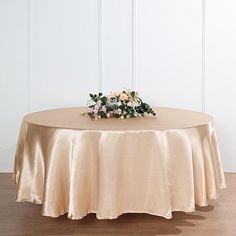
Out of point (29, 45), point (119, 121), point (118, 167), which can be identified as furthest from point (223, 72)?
point (118, 167)

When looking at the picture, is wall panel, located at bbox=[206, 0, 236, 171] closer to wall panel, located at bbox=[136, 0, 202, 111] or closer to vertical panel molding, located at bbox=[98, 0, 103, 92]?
wall panel, located at bbox=[136, 0, 202, 111]

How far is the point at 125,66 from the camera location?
4.23 m

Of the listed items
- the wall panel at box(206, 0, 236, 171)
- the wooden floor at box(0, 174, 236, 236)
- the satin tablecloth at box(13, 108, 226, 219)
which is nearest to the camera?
the satin tablecloth at box(13, 108, 226, 219)

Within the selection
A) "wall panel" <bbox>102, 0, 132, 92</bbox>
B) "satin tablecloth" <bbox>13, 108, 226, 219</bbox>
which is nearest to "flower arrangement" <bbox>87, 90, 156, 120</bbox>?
"satin tablecloth" <bbox>13, 108, 226, 219</bbox>

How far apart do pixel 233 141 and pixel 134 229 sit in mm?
1854

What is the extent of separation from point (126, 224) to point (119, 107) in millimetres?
797

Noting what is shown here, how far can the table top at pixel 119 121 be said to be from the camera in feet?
8.86

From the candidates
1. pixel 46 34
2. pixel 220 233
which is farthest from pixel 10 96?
pixel 220 233

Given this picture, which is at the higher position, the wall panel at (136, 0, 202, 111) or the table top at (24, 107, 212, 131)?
the wall panel at (136, 0, 202, 111)

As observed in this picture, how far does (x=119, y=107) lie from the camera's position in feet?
10.0

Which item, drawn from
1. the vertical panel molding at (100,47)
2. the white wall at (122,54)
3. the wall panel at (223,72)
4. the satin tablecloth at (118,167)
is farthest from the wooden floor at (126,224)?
the vertical panel molding at (100,47)

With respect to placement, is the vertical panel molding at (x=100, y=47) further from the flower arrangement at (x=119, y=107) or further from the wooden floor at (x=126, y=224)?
the wooden floor at (x=126, y=224)

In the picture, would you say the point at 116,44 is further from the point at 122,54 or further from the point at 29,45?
the point at 29,45

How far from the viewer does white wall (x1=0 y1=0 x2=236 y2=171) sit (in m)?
4.14
